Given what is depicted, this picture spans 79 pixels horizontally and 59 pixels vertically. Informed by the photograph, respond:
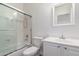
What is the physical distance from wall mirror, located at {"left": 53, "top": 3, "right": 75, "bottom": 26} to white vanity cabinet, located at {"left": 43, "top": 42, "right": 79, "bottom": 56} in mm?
536

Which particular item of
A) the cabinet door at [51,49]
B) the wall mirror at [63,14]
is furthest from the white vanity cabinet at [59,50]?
the wall mirror at [63,14]

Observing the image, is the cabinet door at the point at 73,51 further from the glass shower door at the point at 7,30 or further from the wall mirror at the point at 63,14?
the glass shower door at the point at 7,30

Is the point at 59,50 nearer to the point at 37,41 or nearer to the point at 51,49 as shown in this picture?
the point at 51,49

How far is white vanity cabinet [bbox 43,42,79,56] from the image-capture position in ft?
3.92

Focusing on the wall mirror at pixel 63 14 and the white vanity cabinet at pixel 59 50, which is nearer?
the white vanity cabinet at pixel 59 50

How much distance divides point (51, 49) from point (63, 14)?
2.67ft

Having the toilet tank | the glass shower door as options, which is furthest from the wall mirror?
the glass shower door

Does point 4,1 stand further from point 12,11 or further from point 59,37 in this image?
point 59,37

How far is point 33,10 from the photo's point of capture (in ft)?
5.94

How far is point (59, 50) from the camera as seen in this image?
4.45 feet

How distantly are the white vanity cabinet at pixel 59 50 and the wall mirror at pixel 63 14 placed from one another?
536 millimetres

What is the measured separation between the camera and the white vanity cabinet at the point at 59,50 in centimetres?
120

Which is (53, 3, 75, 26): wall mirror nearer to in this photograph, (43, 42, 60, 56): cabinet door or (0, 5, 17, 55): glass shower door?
(43, 42, 60, 56): cabinet door

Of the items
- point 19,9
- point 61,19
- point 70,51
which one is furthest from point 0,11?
point 70,51
